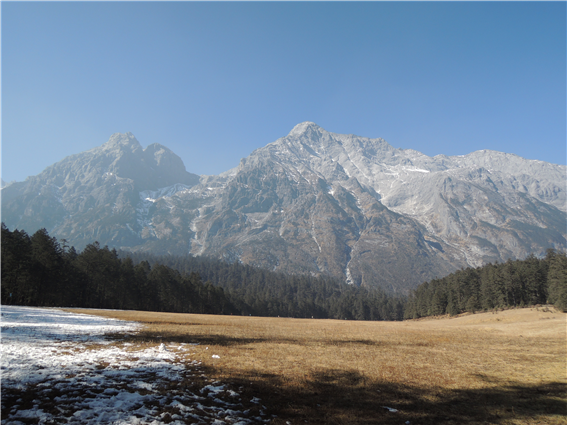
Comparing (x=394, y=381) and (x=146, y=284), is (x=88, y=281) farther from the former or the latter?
(x=394, y=381)

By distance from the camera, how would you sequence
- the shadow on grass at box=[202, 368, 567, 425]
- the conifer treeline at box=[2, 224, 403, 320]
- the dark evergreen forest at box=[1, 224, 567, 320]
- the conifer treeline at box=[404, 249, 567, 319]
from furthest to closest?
the conifer treeline at box=[404, 249, 567, 319] < the dark evergreen forest at box=[1, 224, 567, 320] < the conifer treeline at box=[2, 224, 403, 320] < the shadow on grass at box=[202, 368, 567, 425]

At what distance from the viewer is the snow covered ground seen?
8.27 metres

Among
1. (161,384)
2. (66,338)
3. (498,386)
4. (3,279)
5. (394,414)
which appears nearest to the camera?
(394,414)

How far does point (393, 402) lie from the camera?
1137 cm

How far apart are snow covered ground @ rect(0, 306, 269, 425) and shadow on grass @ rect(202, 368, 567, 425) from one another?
54.0 inches

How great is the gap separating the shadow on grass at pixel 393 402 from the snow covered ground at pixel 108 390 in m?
1.37

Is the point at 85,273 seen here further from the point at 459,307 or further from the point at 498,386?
the point at 459,307

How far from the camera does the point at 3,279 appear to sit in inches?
2077

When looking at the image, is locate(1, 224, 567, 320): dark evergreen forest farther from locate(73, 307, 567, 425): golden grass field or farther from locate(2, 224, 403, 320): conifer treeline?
locate(73, 307, 567, 425): golden grass field

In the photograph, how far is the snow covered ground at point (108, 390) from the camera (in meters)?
8.27

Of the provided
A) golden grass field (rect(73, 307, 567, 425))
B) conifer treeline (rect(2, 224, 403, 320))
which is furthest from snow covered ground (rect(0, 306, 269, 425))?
conifer treeline (rect(2, 224, 403, 320))

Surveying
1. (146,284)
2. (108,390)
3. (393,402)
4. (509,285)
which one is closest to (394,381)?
(393,402)

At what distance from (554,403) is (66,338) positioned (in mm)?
27167

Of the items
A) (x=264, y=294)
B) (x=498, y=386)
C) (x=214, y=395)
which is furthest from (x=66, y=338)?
(x=264, y=294)
